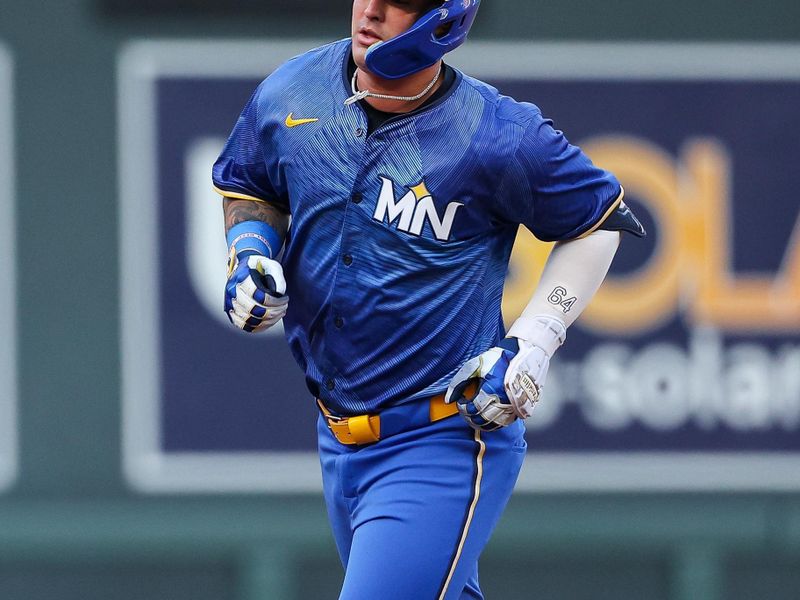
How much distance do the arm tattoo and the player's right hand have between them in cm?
21

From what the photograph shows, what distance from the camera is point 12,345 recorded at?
566 centimetres

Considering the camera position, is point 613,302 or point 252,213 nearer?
point 252,213

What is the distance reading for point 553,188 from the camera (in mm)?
3266

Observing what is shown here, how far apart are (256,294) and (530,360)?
0.57 metres

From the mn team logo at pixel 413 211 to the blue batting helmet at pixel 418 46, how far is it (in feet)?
0.75

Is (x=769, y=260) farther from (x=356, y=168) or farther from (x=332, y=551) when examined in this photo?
(x=356, y=168)

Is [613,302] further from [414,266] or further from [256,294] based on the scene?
[256,294]

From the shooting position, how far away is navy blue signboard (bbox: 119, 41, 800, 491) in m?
5.66

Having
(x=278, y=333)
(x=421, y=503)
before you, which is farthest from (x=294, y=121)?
(x=278, y=333)

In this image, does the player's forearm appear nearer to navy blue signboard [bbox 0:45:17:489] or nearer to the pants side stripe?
the pants side stripe

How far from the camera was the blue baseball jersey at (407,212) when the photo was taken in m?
3.25

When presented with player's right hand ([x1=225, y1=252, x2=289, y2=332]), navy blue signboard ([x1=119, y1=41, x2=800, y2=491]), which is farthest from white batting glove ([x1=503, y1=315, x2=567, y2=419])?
navy blue signboard ([x1=119, y1=41, x2=800, y2=491])

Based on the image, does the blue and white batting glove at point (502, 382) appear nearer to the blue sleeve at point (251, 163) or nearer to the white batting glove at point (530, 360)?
the white batting glove at point (530, 360)

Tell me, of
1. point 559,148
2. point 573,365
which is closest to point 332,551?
point 573,365
